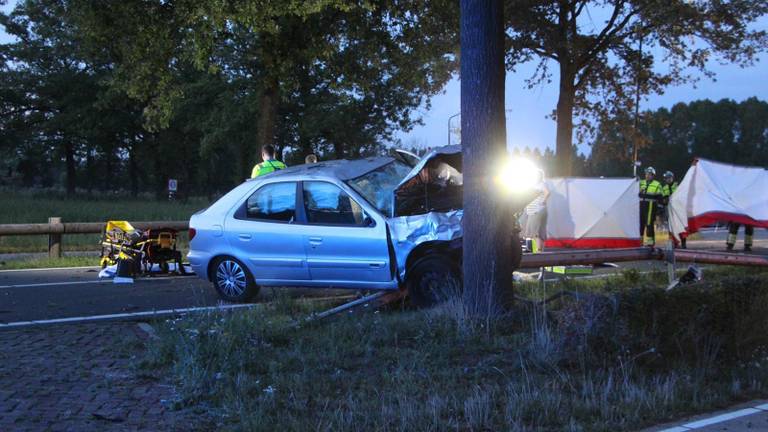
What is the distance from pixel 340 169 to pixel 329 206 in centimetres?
59

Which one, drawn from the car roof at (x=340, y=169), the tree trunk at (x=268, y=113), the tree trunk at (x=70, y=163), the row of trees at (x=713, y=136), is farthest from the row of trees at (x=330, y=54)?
the row of trees at (x=713, y=136)

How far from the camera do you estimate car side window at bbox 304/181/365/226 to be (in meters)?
8.27

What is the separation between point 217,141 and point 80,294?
118ft

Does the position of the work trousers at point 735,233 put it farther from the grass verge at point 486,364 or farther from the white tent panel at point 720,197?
the grass verge at point 486,364

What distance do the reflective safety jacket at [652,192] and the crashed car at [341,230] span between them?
10.5 m

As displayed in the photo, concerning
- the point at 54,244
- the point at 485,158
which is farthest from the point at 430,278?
the point at 54,244

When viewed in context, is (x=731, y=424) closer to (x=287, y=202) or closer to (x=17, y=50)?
(x=287, y=202)

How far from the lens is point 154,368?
559cm

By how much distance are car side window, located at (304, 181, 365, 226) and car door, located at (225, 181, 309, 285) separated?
0.66 feet

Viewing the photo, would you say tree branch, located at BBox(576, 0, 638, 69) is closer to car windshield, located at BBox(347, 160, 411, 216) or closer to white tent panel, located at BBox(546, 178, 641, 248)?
white tent panel, located at BBox(546, 178, 641, 248)

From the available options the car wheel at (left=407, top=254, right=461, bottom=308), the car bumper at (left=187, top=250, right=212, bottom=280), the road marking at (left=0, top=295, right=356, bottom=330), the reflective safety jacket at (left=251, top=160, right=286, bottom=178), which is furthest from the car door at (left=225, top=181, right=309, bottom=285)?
the reflective safety jacket at (left=251, top=160, right=286, bottom=178)

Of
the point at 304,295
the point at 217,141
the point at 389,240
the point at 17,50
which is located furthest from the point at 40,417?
the point at 17,50

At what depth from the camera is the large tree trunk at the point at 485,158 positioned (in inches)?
254

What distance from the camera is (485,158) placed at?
6.48 m
